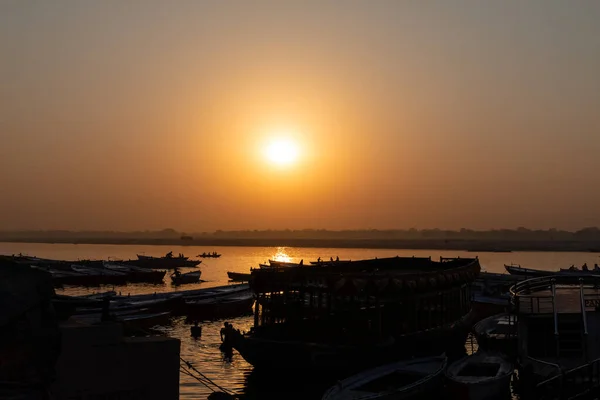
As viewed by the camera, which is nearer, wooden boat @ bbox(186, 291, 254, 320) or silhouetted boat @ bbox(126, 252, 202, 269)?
wooden boat @ bbox(186, 291, 254, 320)

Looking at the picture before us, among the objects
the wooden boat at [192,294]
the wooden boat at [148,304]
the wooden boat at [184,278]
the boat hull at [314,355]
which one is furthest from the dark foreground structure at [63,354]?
the wooden boat at [184,278]

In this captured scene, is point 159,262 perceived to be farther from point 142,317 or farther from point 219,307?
point 142,317

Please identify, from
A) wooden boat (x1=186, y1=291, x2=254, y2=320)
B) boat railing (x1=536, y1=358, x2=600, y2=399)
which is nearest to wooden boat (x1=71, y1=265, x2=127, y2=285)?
wooden boat (x1=186, y1=291, x2=254, y2=320)

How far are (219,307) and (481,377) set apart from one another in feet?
130

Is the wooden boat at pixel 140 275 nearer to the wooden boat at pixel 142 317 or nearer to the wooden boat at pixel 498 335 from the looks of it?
the wooden boat at pixel 142 317

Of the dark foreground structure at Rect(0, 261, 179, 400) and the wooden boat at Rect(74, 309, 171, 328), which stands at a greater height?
the dark foreground structure at Rect(0, 261, 179, 400)

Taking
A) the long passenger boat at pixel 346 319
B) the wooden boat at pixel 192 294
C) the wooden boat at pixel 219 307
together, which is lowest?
the wooden boat at pixel 219 307

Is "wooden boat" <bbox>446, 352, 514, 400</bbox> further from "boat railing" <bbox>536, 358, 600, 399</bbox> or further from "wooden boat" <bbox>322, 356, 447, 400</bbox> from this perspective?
"boat railing" <bbox>536, 358, 600, 399</bbox>

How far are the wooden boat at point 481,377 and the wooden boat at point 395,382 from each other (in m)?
0.81

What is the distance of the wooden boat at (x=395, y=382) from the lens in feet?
80.6

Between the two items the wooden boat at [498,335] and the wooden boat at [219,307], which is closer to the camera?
the wooden boat at [498,335]

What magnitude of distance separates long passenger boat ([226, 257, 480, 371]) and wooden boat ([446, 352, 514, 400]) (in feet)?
11.8

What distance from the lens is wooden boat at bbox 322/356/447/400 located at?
80.6ft

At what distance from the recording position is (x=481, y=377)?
2739cm
